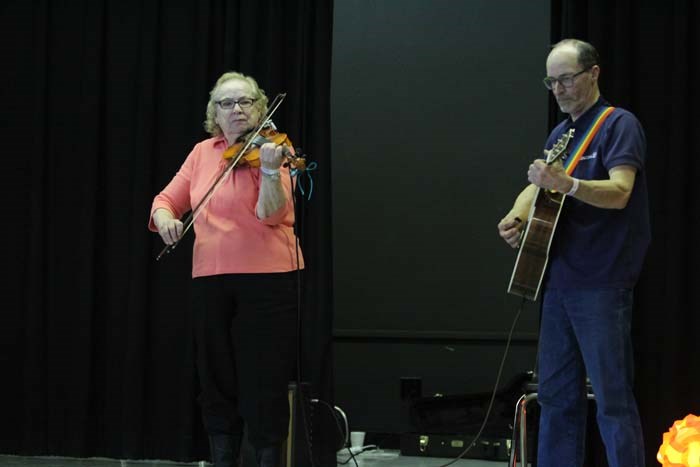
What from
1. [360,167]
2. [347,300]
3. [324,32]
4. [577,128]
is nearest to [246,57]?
[324,32]

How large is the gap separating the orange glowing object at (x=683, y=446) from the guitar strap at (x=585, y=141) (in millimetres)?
740

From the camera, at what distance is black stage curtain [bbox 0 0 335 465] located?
4117mm

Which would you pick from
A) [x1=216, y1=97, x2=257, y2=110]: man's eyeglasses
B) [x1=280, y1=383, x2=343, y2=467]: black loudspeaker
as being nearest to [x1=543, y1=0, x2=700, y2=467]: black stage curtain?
[x1=280, y1=383, x2=343, y2=467]: black loudspeaker

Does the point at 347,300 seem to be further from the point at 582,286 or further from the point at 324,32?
the point at 582,286

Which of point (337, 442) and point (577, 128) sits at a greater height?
point (577, 128)

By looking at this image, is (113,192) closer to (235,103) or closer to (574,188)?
(235,103)

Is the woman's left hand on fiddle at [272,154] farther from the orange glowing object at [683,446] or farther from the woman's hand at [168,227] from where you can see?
the orange glowing object at [683,446]

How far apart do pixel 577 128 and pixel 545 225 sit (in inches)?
12.1

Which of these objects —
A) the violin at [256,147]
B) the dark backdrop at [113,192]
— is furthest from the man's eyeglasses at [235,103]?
the dark backdrop at [113,192]

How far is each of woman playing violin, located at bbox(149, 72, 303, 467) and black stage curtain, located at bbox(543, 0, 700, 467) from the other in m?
1.58

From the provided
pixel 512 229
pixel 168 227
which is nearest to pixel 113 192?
pixel 168 227

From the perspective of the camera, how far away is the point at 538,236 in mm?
2535

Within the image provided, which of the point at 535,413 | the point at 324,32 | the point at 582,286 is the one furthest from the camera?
the point at 324,32

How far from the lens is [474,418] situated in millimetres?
4281
